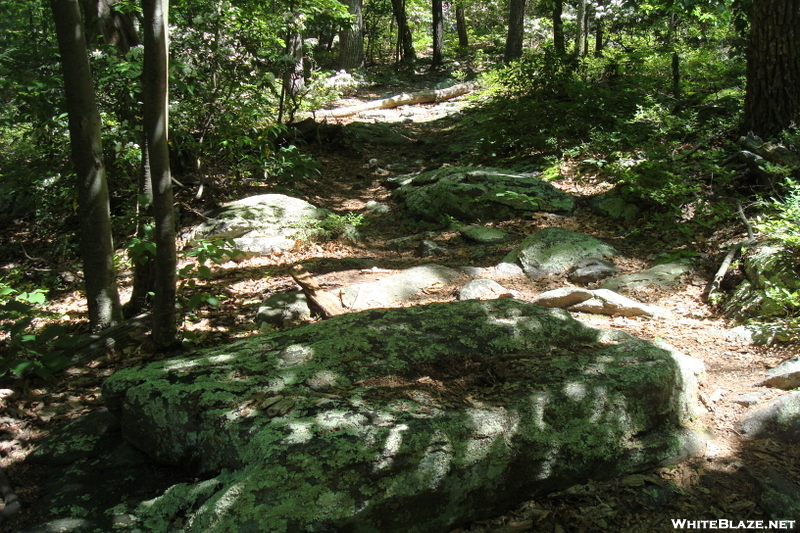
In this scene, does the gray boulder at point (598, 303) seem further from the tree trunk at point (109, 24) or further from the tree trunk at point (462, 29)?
the tree trunk at point (462, 29)

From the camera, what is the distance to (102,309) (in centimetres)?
423

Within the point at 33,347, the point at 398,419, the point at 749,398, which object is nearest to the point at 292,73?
the point at 33,347

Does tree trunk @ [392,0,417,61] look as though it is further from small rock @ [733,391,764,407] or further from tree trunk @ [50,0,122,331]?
small rock @ [733,391,764,407]

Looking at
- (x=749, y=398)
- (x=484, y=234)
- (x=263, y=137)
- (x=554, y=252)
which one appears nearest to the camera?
(x=749, y=398)

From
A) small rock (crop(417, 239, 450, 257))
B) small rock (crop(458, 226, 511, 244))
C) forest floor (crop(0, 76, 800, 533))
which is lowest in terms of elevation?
forest floor (crop(0, 76, 800, 533))

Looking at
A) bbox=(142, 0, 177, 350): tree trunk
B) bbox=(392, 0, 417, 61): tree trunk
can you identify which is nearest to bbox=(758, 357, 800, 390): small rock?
bbox=(142, 0, 177, 350): tree trunk

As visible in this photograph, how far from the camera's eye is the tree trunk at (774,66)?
6371 millimetres

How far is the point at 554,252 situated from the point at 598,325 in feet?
6.05

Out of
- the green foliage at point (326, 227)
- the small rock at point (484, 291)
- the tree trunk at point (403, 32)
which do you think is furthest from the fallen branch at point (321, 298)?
the tree trunk at point (403, 32)

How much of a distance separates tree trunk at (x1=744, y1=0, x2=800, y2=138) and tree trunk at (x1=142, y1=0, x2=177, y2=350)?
6950 mm

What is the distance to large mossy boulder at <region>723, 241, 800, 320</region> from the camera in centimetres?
384

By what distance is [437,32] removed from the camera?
68.0 ft

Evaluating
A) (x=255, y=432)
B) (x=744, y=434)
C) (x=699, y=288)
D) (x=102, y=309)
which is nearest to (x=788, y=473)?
(x=744, y=434)

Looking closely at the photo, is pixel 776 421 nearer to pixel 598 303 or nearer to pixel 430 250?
pixel 598 303
